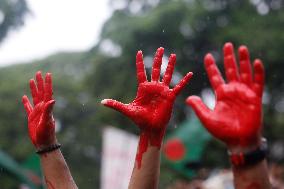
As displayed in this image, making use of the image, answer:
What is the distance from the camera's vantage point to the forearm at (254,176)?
5.62 feet

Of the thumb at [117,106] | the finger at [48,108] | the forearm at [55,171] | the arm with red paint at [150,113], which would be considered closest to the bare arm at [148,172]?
the arm with red paint at [150,113]

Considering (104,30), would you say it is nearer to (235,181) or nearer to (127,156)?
(127,156)

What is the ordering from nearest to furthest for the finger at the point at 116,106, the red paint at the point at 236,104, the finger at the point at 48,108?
1. the red paint at the point at 236,104
2. the finger at the point at 116,106
3. the finger at the point at 48,108

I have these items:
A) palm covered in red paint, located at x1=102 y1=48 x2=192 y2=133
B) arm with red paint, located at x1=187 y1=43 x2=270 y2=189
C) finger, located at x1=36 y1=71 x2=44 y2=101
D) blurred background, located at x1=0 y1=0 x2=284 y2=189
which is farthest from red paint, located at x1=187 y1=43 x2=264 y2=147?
blurred background, located at x1=0 y1=0 x2=284 y2=189

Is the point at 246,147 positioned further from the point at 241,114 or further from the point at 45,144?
the point at 45,144

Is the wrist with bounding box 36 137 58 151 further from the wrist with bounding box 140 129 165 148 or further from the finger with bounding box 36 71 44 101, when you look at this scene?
the wrist with bounding box 140 129 165 148

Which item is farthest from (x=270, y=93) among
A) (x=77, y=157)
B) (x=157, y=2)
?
(x=77, y=157)

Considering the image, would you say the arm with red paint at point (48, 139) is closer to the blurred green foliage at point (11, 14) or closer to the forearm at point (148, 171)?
the forearm at point (148, 171)

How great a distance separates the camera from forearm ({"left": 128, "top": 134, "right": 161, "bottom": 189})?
2.22 meters

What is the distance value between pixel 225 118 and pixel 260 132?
104 mm

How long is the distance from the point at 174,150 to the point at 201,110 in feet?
34.2

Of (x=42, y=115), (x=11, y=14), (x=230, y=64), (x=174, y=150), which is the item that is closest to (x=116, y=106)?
(x=42, y=115)

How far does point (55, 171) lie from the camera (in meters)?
2.41

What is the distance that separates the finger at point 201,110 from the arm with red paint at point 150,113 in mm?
402
